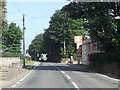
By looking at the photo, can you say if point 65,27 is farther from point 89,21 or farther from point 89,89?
point 89,89

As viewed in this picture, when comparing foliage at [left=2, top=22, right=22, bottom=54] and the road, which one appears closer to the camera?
the road

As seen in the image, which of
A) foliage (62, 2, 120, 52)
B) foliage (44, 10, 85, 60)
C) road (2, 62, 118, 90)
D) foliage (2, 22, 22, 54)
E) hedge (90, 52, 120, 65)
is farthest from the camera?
foliage (44, 10, 85, 60)

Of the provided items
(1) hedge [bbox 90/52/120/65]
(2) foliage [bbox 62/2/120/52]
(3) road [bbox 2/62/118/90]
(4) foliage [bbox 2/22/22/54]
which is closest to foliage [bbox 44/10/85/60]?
(4) foliage [bbox 2/22/22/54]

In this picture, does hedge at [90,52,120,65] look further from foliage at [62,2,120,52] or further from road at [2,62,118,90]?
road at [2,62,118,90]

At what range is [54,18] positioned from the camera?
146 metres

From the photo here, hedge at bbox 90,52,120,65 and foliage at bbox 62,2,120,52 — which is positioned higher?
foliage at bbox 62,2,120,52

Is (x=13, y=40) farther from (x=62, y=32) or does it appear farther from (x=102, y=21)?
(x=102, y=21)

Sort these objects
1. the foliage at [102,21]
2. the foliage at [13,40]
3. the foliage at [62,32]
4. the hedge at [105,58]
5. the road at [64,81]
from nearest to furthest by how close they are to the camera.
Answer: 1. the road at [64,81]
2. the hedge at [105,58]
3. the foliage at [102,21]
4. the foliage at [13,40]
5. the foliage at [62,32]

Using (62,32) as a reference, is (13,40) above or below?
below

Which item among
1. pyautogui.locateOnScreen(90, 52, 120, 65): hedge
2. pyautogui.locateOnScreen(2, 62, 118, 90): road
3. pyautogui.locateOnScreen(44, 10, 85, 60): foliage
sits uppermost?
pyautogui.locateOnScreen(44, 10, 85, 60): foliage

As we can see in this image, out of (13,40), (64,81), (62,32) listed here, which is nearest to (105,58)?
(64,81)

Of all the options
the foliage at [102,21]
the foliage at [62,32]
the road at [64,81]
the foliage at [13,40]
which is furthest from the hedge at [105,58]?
the foliage at [13,40]

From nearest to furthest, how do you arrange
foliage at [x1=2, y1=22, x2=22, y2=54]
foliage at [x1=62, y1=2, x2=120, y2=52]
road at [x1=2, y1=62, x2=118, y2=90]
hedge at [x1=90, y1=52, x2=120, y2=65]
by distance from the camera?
road at [x1=2, y1=62, x2=118, y2=90] < hedge at [x1=90, y1=52, x2=120, y2=65] < foliage at [x1=62, y1=2, x2=120, y2=52] < foliage at [x1=2, y1=22, x2=22, y2=54]

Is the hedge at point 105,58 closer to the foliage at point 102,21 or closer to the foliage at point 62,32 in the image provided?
the foliage at point 102,21
